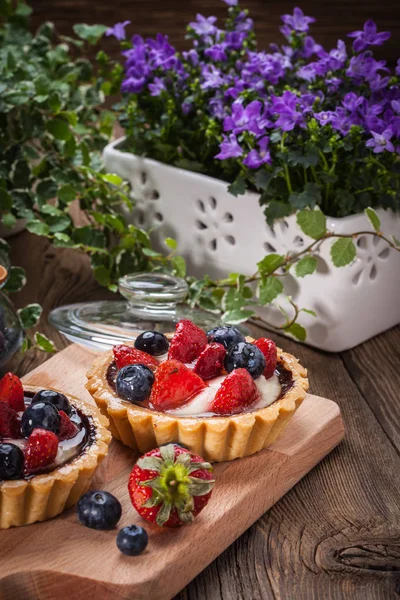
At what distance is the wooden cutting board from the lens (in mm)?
1387

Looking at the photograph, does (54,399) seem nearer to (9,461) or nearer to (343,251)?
(9,461)

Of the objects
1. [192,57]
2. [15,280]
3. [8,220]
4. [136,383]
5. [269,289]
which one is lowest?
[15,280]

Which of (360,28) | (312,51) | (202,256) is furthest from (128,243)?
(360,28)

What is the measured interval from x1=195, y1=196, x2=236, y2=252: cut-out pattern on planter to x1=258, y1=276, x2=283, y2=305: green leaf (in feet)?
0.66

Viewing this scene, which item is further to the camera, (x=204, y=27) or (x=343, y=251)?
(x=204, y=27)

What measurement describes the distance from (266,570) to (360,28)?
8.01 feet

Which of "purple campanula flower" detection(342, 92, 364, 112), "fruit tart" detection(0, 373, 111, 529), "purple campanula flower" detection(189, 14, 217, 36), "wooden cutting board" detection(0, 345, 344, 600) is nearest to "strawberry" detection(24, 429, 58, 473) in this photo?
"fruit tart" detection(0, 373, 111, 529)

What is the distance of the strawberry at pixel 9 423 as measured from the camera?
1519 millimetres

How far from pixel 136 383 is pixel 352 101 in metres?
0.86

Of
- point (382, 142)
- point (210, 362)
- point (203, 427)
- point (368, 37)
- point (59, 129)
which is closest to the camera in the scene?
point (203, 427)

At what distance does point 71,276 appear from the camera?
2.69m

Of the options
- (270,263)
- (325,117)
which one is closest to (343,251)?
(270,263)

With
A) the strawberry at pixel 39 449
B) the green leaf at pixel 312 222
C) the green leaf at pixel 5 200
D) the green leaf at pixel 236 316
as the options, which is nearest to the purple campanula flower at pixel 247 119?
the green leaf at pixel 312 222

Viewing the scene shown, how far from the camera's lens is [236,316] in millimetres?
2262
